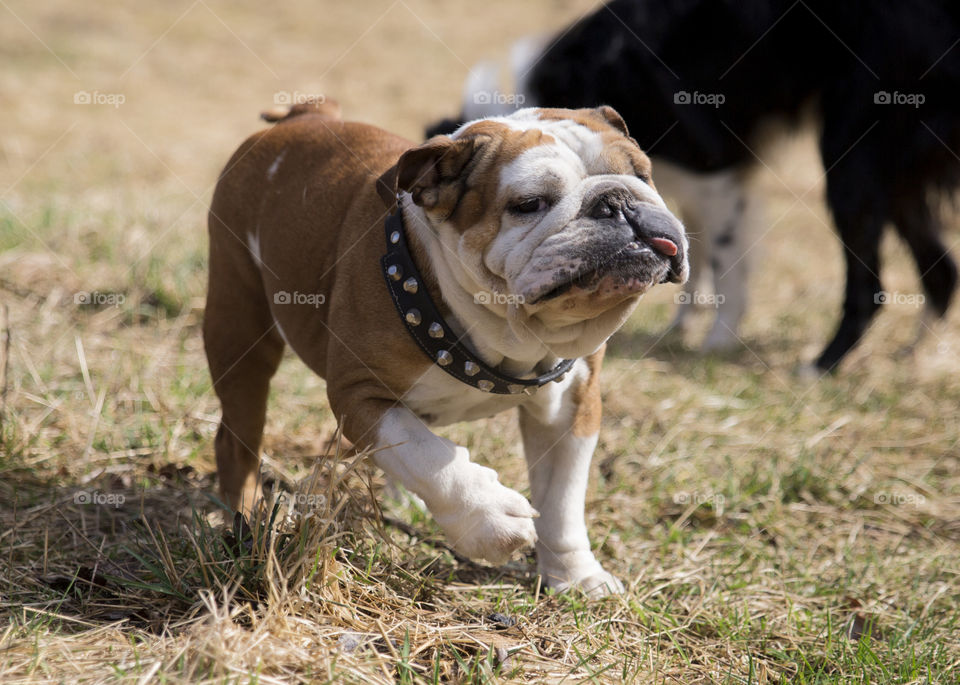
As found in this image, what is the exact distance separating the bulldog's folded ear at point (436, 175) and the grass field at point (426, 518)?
0.67 meters

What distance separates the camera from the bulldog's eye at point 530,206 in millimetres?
2193

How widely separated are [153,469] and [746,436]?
238 centimetres

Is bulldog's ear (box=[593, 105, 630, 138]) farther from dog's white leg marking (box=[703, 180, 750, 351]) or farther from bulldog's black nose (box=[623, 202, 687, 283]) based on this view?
dog's white leg marking (box=[703, 180, 750, 351])

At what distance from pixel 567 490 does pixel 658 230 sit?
85 centimetres

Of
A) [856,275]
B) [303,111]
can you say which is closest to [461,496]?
[303,111]

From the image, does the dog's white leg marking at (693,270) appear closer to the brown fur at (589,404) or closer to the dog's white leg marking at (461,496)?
the brown fur at (589,404)

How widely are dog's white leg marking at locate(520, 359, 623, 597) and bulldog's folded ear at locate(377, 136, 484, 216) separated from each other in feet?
2.15

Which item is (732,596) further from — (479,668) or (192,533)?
(192,533)

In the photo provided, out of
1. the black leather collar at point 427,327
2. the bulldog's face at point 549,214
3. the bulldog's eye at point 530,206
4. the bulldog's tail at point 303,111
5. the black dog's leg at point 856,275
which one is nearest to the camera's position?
the bulldog's face at point 549,214

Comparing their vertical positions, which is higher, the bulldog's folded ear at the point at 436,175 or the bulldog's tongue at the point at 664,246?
the bulldog's folded ear at the point at 436,175

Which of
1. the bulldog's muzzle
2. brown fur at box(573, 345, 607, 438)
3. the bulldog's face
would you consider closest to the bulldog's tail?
the bulldog's face

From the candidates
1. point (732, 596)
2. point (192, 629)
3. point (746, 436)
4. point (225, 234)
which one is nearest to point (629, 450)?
point (746, 436)

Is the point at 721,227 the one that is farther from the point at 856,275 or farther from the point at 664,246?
the point at 664,246

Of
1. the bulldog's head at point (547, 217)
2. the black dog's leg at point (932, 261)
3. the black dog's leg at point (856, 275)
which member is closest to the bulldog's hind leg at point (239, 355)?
the bulldog's head at point (547, 217)
